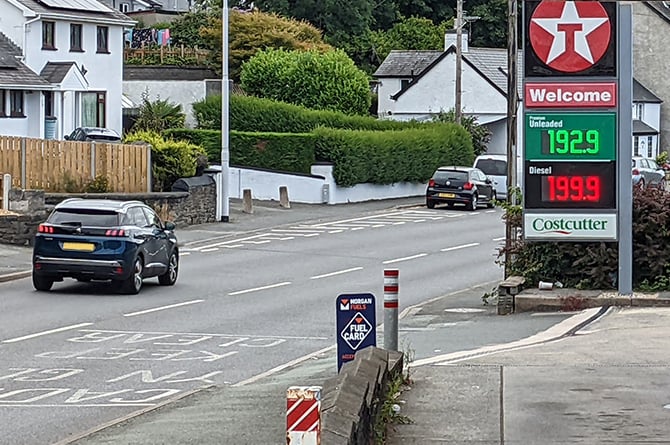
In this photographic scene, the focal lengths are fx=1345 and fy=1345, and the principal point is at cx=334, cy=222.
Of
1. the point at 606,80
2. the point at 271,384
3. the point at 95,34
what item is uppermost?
the point at 95,34

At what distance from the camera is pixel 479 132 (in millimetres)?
63406

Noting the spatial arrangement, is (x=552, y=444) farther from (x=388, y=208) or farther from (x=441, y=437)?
(x=388, y=208)

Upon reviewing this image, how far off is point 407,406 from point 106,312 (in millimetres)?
10877

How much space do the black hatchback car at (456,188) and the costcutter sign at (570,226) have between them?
28.6 meters

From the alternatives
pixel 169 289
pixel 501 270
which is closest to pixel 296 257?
pixel 501 270

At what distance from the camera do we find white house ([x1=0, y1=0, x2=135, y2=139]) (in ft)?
166

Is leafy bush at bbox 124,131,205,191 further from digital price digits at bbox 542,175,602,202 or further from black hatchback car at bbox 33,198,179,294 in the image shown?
digital price digits at bbox 542,175,602,202

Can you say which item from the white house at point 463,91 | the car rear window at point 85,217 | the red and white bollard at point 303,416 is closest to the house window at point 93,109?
the white house at point 463,91

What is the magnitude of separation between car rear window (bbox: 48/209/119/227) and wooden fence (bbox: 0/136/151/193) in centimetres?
1069

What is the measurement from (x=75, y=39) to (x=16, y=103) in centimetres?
543

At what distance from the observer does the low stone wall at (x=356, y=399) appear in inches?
317

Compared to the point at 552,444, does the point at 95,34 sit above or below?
above

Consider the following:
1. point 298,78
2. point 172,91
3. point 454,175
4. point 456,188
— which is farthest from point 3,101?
point 456,188

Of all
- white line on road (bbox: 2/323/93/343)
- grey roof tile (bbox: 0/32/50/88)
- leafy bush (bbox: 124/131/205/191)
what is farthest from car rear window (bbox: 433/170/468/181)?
white line on road (bbox: 2/323/93/343)
